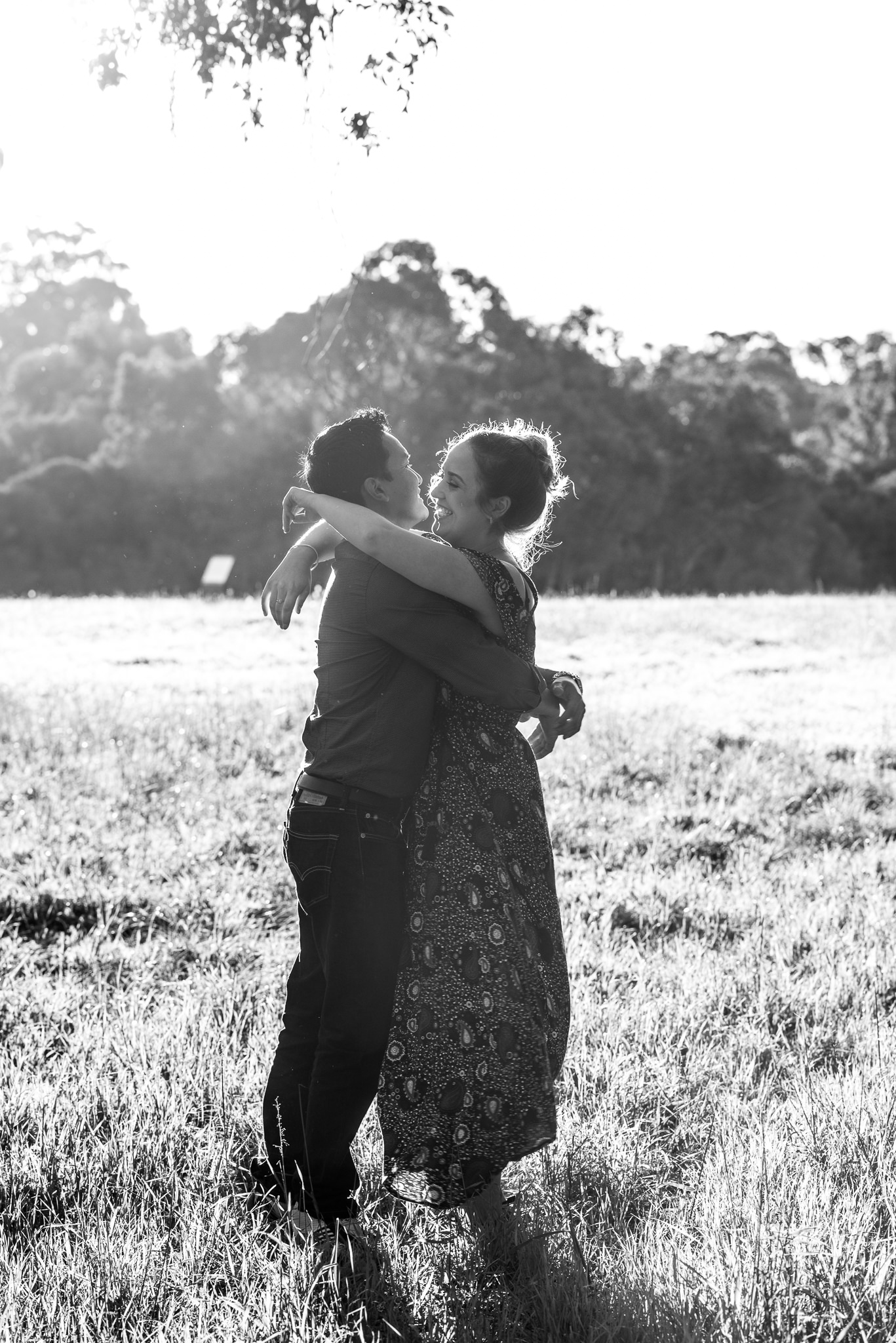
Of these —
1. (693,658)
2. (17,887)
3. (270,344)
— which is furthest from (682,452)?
(17,887)

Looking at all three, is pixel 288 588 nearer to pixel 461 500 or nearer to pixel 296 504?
pixel 296 504

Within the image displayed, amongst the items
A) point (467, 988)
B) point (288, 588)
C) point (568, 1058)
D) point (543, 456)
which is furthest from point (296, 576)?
point (568, 1058)

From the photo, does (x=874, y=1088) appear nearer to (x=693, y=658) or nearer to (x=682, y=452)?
(x=693, y=658)

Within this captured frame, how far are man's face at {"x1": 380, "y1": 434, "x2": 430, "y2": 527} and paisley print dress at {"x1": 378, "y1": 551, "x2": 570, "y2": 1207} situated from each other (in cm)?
23

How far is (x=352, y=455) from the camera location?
297cm

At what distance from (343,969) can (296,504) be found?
1079mm

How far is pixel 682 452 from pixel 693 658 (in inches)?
1080

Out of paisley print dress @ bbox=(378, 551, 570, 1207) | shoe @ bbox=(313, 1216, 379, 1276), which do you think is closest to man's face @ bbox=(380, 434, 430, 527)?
paisley print dress @ bbox=(378, 551, 570, 1207)

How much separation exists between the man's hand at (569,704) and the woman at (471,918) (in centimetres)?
12

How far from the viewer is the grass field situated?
263 centimetres

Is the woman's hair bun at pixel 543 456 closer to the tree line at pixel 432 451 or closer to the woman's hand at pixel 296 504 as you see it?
the woman's hand at pixel 296 504

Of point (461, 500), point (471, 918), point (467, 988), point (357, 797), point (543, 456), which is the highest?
point (543, 456)

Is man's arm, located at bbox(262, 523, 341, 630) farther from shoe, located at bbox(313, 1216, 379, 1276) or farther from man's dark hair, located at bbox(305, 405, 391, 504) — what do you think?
shoe, located at bbox(313, 1216, 379, 1276)

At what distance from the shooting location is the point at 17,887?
582 centimetres
